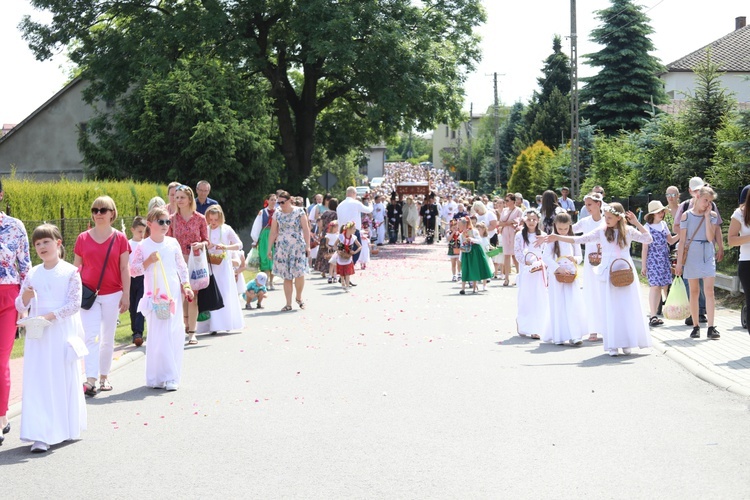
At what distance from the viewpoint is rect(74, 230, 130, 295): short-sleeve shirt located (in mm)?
9266

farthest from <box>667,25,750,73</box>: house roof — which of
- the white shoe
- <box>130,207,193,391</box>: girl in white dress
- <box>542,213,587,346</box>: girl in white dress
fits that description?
the white shoe

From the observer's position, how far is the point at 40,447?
7.21 m

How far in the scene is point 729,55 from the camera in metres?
64.5

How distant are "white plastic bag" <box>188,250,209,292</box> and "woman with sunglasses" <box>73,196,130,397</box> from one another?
3.20 m

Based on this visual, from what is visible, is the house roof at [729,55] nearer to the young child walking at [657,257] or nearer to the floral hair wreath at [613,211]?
the young child walking at [657,257]

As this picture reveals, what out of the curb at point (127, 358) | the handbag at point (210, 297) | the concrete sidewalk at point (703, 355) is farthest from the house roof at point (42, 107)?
the concrete sidewalk at point (703, 355)

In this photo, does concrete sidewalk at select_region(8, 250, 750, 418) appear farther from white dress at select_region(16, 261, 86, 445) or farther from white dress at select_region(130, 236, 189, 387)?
white dress at select_region(16, 261, 86, 445)

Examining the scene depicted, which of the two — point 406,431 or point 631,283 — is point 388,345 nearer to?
point 631,283

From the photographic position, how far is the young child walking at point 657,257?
14289 millimetres

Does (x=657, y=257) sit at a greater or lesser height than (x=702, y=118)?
lesser

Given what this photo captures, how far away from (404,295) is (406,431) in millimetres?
12361

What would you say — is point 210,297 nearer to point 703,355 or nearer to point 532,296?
point 532,296

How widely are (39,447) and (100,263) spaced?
2437mm

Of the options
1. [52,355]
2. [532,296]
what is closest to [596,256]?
[532,296]
